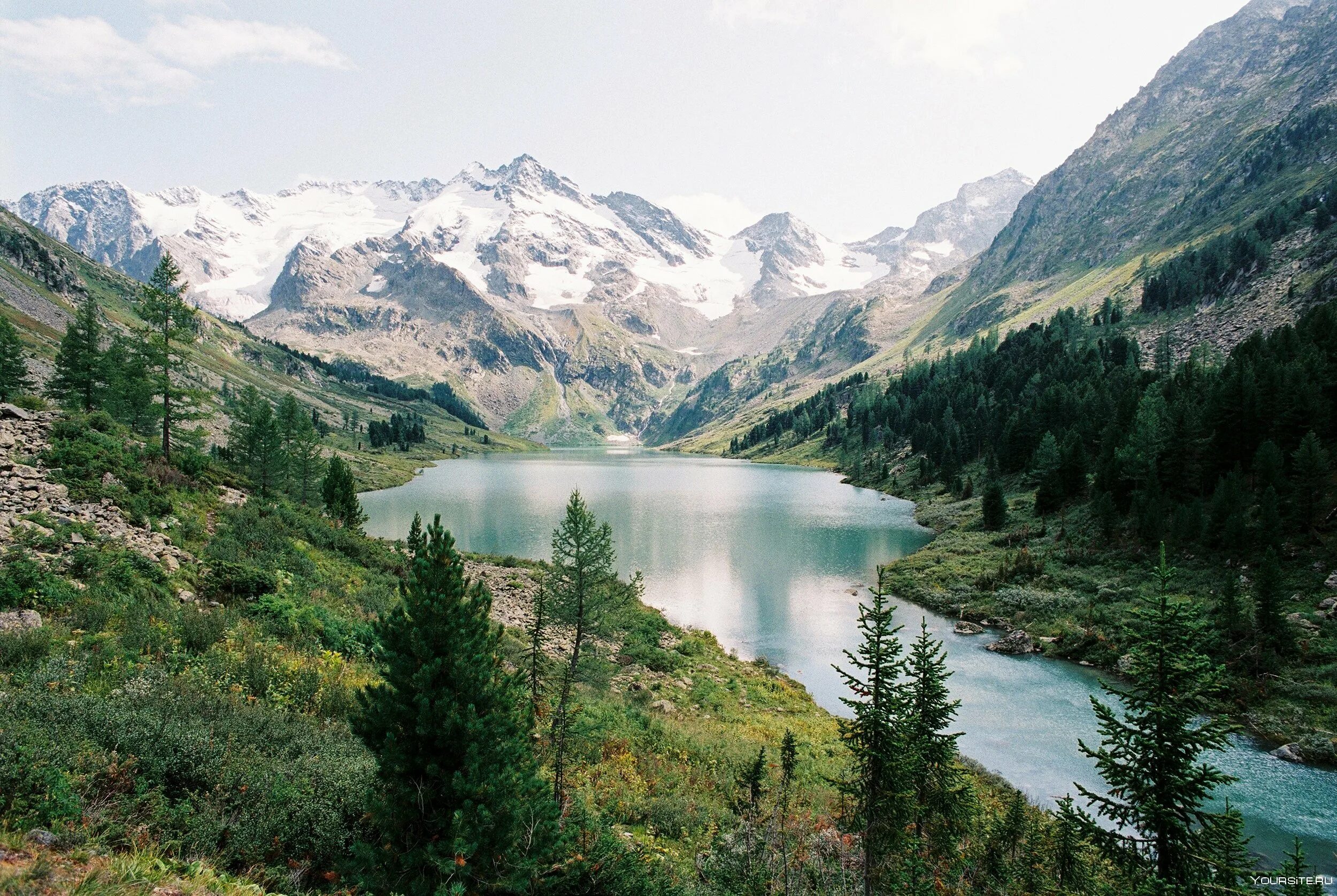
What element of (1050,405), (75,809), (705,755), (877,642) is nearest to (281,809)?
(75,809)

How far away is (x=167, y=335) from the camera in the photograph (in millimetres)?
31500

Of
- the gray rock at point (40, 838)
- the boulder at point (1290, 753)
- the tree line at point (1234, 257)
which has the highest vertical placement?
the tree line at point (1234, 257)

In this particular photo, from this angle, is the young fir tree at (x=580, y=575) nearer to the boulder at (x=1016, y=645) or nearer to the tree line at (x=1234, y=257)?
the boulder at (x=1016, y=645)

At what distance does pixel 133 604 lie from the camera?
15.4 meters

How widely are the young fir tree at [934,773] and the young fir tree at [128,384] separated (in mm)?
34466

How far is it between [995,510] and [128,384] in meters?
80.8

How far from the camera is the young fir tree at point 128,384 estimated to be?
32438 mm

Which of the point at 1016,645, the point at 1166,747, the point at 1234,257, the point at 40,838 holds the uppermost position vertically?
the point at 1234,257

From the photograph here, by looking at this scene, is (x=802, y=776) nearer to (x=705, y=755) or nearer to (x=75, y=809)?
(x=705, y=755)

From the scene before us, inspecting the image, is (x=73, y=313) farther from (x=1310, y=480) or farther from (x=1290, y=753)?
(x=1310, y=480)

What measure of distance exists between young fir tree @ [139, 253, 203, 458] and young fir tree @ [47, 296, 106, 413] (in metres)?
27.7

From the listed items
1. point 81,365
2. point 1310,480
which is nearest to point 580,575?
point 1310,480

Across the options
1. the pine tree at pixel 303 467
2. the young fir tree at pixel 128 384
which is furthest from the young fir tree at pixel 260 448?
the young fir tree at pixel 128 384

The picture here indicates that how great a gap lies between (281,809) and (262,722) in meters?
3.00
